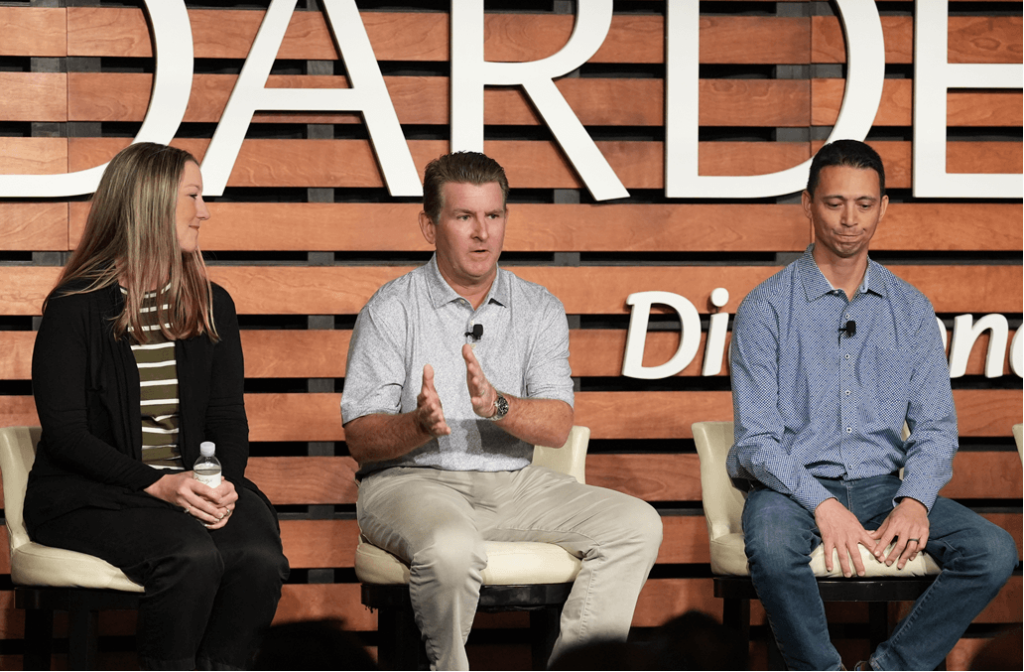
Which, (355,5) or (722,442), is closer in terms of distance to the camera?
(722,442)

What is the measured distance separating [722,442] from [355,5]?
2.00 metres

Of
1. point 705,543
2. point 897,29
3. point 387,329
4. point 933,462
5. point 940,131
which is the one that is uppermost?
point 897,29

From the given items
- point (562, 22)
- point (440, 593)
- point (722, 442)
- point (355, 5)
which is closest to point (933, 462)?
point (722, 442)

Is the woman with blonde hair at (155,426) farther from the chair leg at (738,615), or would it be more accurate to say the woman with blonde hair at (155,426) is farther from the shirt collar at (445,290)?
the chair leg at (738,615)

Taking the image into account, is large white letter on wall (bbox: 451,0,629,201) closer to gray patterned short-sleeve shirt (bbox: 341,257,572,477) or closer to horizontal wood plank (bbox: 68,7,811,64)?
horizontal wood plank (bbox: 68,7,811,64)

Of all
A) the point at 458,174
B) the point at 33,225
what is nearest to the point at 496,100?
the point at 458,174

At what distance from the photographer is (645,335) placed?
12.6 ft

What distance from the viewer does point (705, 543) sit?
3930mm

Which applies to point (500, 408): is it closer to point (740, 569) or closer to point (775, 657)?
point (740, 569)

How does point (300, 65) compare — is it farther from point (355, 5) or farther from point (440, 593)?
point (440, 593)

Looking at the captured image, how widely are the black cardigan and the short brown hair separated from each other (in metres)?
0.76

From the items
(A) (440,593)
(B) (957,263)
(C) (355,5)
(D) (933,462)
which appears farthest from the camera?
(B) (957,263)

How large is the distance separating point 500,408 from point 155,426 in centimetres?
95

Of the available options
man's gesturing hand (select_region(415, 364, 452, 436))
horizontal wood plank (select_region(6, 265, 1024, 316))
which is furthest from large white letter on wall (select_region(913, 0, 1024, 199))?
man's gesturing hand (select_region(415, 364, 452, 436))
